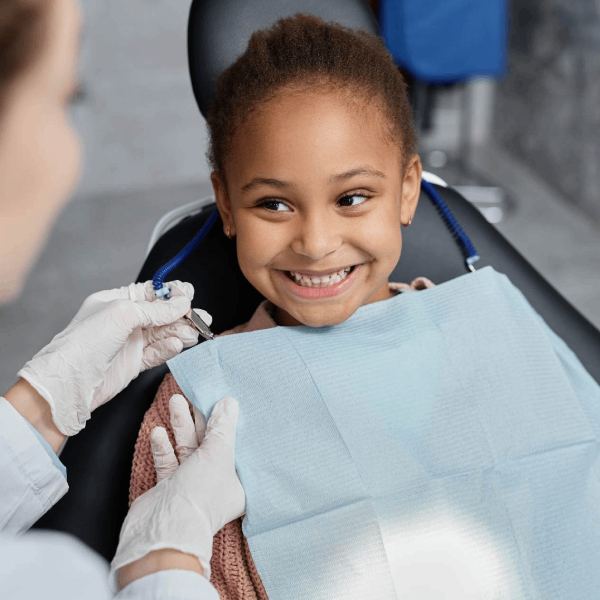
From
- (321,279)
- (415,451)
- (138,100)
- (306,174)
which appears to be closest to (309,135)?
(306,174)

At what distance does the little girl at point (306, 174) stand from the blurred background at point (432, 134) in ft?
4.43

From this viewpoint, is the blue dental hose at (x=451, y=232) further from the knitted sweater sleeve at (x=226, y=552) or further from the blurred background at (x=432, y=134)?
the blurred background at (x=432, y=134)

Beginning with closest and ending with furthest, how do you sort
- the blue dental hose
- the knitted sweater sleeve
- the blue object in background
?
the knitted sweater sleeve
the blue dental hose
the blue object in background

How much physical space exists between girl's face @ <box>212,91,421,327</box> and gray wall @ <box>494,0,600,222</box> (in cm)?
180

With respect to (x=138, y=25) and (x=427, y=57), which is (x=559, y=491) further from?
(x=138, y=25)

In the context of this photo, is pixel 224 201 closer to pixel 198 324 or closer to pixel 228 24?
pixel 198 324

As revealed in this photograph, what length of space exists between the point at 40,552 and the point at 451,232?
0.92 m

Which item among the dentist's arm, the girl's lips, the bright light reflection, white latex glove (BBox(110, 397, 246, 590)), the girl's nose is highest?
the girl's nose

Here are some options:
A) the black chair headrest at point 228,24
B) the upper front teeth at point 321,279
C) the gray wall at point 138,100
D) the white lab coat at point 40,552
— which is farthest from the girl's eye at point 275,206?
the gray wall at point 138,100

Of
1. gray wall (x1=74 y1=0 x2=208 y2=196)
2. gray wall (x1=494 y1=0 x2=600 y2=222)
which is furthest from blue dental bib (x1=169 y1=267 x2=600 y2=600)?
gray wall (x1=74 y1=0 x2=208 y2=196)

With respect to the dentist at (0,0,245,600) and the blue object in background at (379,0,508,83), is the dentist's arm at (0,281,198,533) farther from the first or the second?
the blue object in background at (379,0,508,83)

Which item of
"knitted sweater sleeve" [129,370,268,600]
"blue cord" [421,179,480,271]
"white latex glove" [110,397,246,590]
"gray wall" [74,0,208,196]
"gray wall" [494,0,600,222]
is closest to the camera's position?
"white latex glove" [110,397,246,590]

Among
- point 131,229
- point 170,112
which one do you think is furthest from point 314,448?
point 170,112

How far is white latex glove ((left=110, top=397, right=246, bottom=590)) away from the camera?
82 cm
